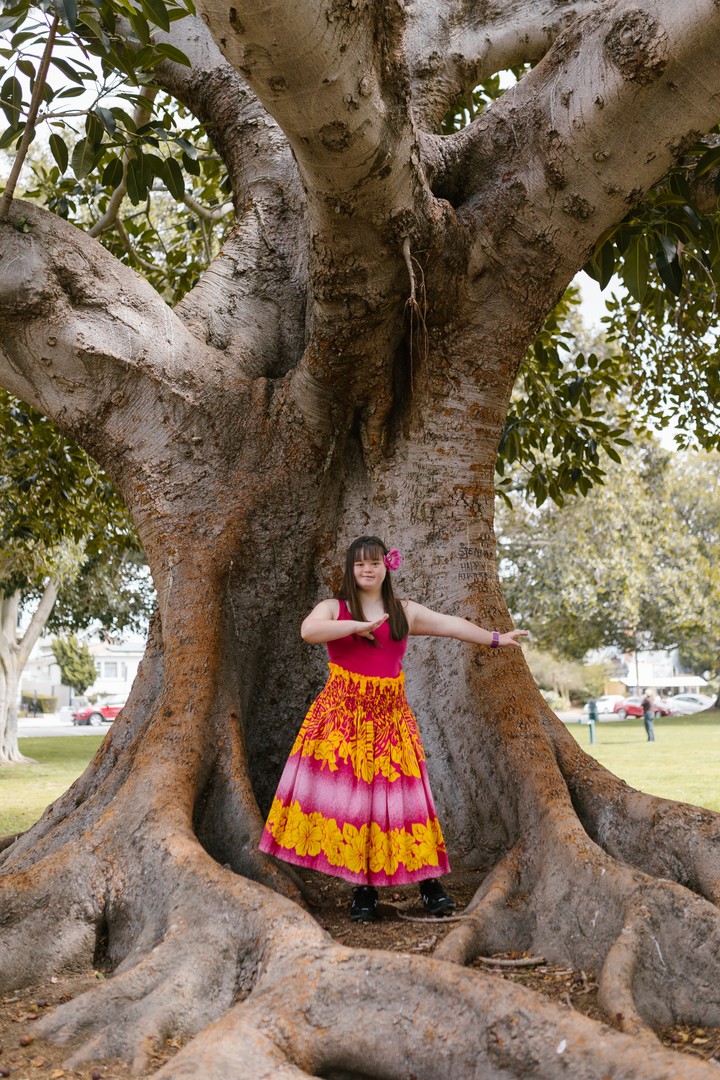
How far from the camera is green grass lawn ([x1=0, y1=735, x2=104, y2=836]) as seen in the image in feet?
36.6

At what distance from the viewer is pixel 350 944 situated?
389 centimetres

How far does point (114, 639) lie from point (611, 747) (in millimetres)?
12655

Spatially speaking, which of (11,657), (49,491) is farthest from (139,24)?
(11,657)

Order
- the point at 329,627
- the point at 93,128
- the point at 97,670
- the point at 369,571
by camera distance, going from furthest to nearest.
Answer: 1. the point at 97,670
2. the point at 93,128
3. the point at 369,571
4. the point at 329,627

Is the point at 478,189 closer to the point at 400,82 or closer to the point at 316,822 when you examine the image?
the point at 400,82

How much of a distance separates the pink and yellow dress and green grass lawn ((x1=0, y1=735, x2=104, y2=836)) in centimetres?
613

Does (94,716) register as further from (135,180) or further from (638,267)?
(638,267)

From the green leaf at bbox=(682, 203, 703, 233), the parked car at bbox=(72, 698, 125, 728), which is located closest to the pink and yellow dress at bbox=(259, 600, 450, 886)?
the green leaf at bbox=(682, 203, 703, 233)

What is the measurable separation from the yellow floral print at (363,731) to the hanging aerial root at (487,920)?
0.52 metres

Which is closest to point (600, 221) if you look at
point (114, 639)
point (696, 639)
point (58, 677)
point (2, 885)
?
point (2, 885)

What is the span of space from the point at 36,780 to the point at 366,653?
13.1 metres

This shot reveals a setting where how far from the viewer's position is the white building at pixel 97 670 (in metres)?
72.2

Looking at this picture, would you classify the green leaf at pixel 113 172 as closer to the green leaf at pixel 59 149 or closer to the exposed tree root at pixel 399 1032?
the green leaf at pixel 59 149

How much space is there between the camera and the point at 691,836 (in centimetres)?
420
